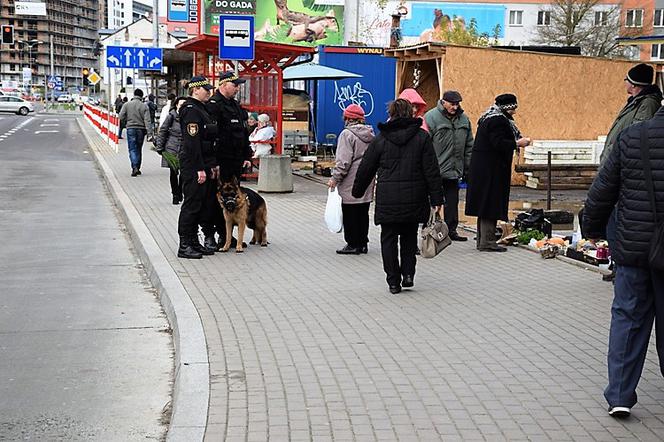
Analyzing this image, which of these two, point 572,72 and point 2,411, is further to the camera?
point 572,72

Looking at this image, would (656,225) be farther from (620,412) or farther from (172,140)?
(172,140)

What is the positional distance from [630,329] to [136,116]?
56.5 ft

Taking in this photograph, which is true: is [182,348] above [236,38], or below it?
below

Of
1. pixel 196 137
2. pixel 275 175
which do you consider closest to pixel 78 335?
pixel 196 137

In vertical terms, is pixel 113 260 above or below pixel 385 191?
below

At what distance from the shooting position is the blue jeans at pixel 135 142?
20.8 meters

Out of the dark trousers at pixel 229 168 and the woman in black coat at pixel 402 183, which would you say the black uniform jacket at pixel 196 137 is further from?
the woman in black coat at pixel 402 183

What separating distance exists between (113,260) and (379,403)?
6583mm

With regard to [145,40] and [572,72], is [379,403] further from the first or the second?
[145,40]

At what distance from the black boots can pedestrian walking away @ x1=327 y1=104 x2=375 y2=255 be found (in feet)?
5.45

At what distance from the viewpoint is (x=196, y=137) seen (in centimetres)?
1016

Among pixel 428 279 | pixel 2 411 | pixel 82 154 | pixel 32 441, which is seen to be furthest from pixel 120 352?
pixel 82 154

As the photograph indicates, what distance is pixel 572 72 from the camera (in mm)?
19719

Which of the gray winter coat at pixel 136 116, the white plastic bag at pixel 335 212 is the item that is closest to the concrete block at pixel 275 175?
the gray winter coat at pixel 136 116
